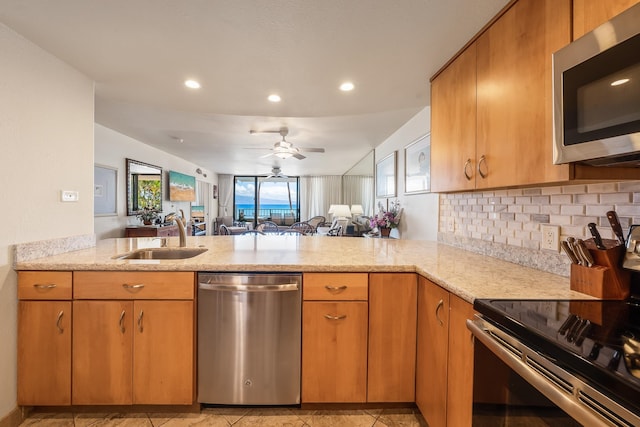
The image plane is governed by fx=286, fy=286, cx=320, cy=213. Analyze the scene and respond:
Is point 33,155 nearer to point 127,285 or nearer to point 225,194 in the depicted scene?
point 127,285

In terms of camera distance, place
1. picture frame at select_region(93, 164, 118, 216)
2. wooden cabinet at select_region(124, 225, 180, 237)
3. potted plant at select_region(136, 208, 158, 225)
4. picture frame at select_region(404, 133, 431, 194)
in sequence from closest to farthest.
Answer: picture frame at select_region(404, 133, 431, 194) < picture frame at select_region(93, 164, 118, 216) < wooden cabinet at select_region(124, 225, 180, 237) < potted plant at select_region(136, 208, 158, 225)

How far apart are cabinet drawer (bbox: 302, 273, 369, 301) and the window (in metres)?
9.31

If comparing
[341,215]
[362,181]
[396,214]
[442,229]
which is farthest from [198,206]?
[442,229]

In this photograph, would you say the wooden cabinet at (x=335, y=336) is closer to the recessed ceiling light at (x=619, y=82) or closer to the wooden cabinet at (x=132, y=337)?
the wooden cabinet at (x=132, y=337)

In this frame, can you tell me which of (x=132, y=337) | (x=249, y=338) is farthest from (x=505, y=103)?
(x=132, y=337)

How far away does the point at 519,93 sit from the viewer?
1207mm

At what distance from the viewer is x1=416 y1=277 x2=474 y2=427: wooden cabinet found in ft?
3.72

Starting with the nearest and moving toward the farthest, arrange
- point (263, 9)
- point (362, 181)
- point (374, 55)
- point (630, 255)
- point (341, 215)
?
point (630, 255) < point (263, 9) < point (374, 55) < point (341, 215) < point (362, 181)

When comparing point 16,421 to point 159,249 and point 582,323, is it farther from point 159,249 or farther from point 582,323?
point 582,323

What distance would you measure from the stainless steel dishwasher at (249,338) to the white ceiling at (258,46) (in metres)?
1.30

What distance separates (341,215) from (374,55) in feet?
15.0

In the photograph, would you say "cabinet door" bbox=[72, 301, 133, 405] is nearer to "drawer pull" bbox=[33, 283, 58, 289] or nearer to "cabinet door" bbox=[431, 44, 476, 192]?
"drawer pull" bbox=[33, 283, 58, 289]

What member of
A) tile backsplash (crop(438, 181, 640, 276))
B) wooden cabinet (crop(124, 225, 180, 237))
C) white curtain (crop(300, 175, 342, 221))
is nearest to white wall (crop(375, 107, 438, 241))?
tile backsplash (crop(438, 181, 640, 276))

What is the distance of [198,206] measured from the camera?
25.9 ft
